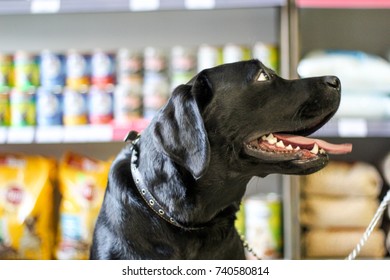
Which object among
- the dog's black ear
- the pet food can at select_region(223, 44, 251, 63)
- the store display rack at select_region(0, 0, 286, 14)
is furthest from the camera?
the pet food can at select_region(223, 44, 251, 63)

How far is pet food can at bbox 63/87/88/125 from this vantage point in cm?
184

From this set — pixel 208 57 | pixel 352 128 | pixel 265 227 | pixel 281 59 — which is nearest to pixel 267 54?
pixel 281 59

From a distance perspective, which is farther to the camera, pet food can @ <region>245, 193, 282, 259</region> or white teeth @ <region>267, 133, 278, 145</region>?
pet food can @ <region>245, 193, 282, 259</region>

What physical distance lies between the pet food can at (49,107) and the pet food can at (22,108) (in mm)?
25

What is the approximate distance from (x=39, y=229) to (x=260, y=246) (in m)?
0.74

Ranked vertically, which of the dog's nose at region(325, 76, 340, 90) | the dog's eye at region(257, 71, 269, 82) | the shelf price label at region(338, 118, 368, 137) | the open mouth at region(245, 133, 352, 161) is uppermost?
the dog's eye at region(257, 71, 269, 82)

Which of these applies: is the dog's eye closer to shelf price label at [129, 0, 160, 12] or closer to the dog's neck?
the dog's neck

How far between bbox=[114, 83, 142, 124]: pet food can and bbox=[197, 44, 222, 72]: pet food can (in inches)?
8.6

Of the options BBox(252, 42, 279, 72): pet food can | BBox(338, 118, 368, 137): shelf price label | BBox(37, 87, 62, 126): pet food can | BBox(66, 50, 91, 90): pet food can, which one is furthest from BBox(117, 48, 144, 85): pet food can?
BBox(338, 118, 368, 137): shelf price label

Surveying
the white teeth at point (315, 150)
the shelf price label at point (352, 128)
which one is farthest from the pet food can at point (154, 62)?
the white teeth at point (315, 150)

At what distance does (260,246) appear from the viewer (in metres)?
1.84

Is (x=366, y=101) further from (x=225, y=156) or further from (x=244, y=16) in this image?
(x=225, y=156)

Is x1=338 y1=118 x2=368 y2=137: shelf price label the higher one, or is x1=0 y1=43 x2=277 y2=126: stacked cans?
x1=0 y1=43 x2=277 y2=126: stacked cans

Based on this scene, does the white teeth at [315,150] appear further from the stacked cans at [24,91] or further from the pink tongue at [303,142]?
the stacked cans at [24,91]
